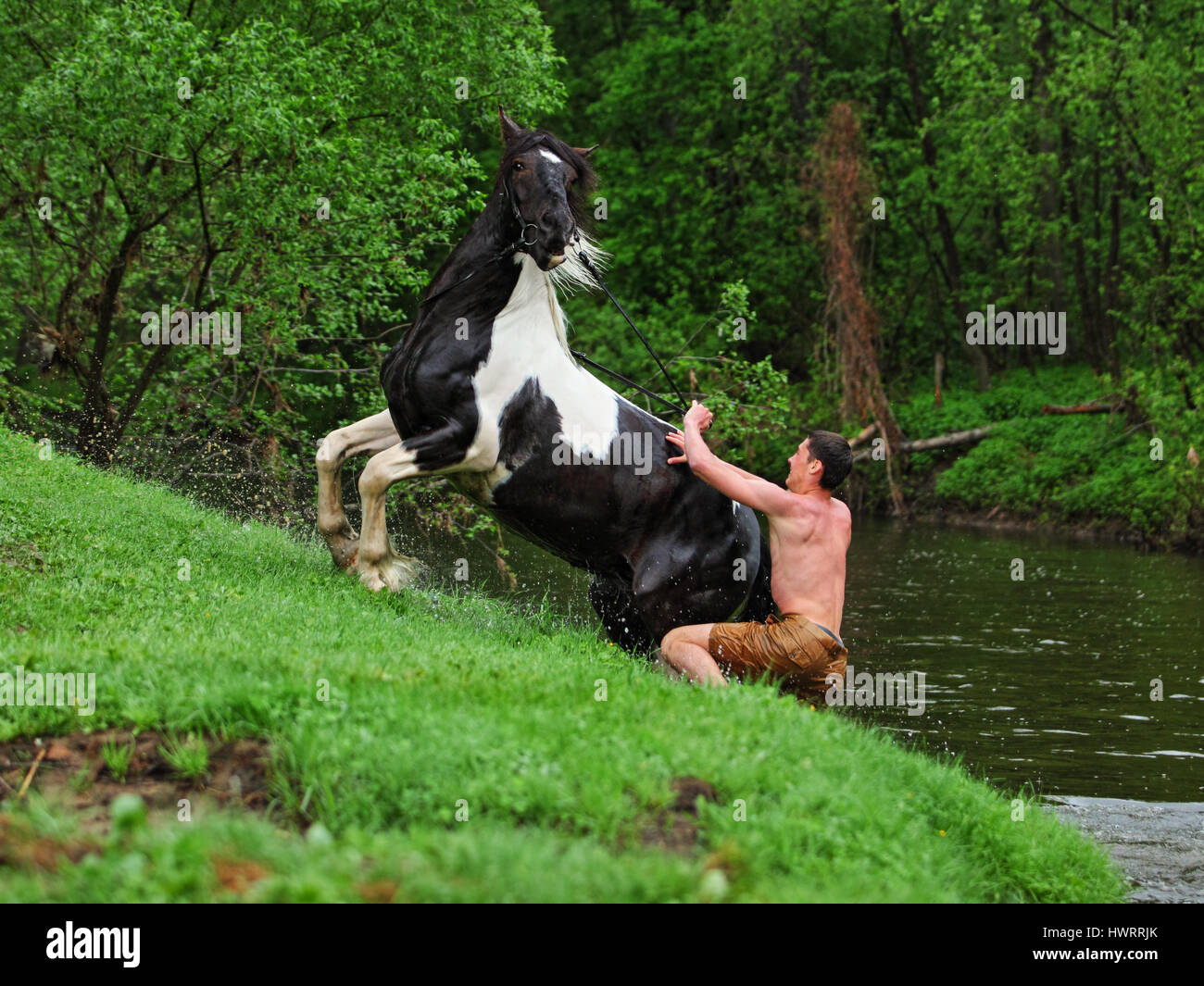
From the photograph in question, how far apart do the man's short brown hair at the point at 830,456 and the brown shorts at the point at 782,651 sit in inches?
34.7

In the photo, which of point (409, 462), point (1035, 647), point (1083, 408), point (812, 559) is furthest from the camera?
point (1083, 408)

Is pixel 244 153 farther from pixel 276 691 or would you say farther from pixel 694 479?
pixel 276 691

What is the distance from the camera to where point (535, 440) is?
27.1ft

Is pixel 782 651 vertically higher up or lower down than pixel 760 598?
lower down

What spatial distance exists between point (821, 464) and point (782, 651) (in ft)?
3.96

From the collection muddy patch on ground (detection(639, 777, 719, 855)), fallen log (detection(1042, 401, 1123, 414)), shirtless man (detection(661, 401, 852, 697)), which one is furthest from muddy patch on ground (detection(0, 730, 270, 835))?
fallen log (detection(1042, 401, 1123, 414))

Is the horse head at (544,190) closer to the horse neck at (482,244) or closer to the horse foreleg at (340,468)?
the horse neck at (482,244)

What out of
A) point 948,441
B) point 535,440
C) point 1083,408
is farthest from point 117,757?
point 948,441

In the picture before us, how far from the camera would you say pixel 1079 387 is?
3406 centimetres

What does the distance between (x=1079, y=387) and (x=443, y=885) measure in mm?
33500

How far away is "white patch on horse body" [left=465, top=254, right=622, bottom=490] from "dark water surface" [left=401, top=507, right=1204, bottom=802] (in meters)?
3.62

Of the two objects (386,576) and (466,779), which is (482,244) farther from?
(466,779)

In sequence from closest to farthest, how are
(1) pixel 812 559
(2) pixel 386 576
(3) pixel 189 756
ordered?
(3) pixel 189 756, (1) pixel 812 559, (2) pixel 386 576

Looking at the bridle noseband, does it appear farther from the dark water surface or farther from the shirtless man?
the dark water surface
